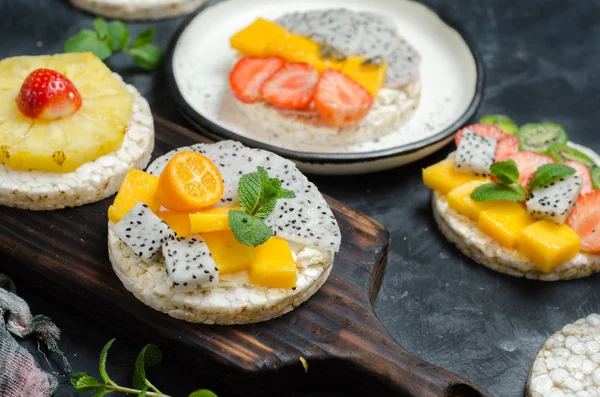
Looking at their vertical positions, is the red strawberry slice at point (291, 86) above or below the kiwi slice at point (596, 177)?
above

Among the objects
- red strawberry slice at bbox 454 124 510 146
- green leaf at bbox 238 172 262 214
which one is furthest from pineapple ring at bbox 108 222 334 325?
red strawberry slice at bbox 454 124 510 146

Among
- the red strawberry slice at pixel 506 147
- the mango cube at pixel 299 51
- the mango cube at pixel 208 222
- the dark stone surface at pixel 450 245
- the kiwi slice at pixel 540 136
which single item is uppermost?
the mango cube at pixel 208 222

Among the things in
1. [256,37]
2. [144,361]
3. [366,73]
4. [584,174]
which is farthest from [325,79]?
[144,361]

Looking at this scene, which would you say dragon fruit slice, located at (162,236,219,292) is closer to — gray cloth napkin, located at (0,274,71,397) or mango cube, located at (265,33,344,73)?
gray cloth napkin, located at (0,274,71,397)

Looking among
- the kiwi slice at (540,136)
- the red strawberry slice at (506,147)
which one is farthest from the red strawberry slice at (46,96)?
the kiwi slice at (540,136)

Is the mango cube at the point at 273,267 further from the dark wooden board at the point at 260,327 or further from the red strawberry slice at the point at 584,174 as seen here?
the red strawberry slice at the point at 584,174

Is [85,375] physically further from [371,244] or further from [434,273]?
[434,273]

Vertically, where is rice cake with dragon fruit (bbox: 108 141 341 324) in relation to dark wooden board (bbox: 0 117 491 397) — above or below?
above
